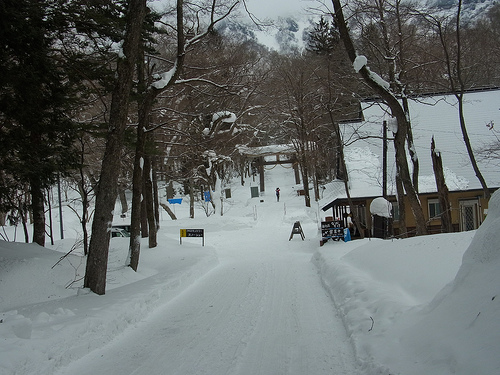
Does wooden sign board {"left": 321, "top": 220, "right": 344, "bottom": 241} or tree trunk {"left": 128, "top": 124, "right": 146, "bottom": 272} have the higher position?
tree trunk {"left": 128, "top": 124, "right": 146, "bottom": 272}

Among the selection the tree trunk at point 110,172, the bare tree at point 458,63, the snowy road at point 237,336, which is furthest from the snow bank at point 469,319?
the bare tree at point 458,63

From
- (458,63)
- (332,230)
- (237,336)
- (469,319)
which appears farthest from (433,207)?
(469,319)

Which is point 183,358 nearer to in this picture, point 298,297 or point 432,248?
point 298,297

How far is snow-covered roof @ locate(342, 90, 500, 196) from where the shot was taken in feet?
72.7

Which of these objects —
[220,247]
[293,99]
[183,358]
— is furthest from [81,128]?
[293,99]

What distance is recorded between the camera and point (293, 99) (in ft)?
114

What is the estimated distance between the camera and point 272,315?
7.69m

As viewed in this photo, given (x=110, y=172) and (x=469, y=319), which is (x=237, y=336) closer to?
(x=469, y=319)

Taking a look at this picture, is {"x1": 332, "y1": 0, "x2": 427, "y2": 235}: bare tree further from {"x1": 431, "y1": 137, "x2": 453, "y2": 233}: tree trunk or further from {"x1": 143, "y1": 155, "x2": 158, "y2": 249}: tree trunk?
{"x1": 143, "y1": 155, "x2": 158, "y2": 249}: tree trunk

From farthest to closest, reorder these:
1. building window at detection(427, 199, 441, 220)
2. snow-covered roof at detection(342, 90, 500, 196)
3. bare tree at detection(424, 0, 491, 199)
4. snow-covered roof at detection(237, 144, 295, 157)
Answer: snow-covered roof at detection(237, 144, 295, 157)
building window at detection(427, 199, 441, 220)
snow-covered roof at detection(342, 90, 500, 196)
bare tree at detection(424, 0, 491, 199)

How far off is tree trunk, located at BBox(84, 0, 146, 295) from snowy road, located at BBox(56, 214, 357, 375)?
61.9 inches

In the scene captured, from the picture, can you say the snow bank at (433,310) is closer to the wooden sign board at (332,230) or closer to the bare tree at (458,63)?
the bare tree at (458,63)

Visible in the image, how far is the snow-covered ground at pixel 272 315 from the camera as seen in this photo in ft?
14.4

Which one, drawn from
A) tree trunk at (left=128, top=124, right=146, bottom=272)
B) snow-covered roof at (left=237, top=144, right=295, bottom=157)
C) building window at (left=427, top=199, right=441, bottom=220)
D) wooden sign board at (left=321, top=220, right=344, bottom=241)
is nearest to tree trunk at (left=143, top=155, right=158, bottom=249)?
tree trunk at (left=128, top=124, right=146, bottom=272)
